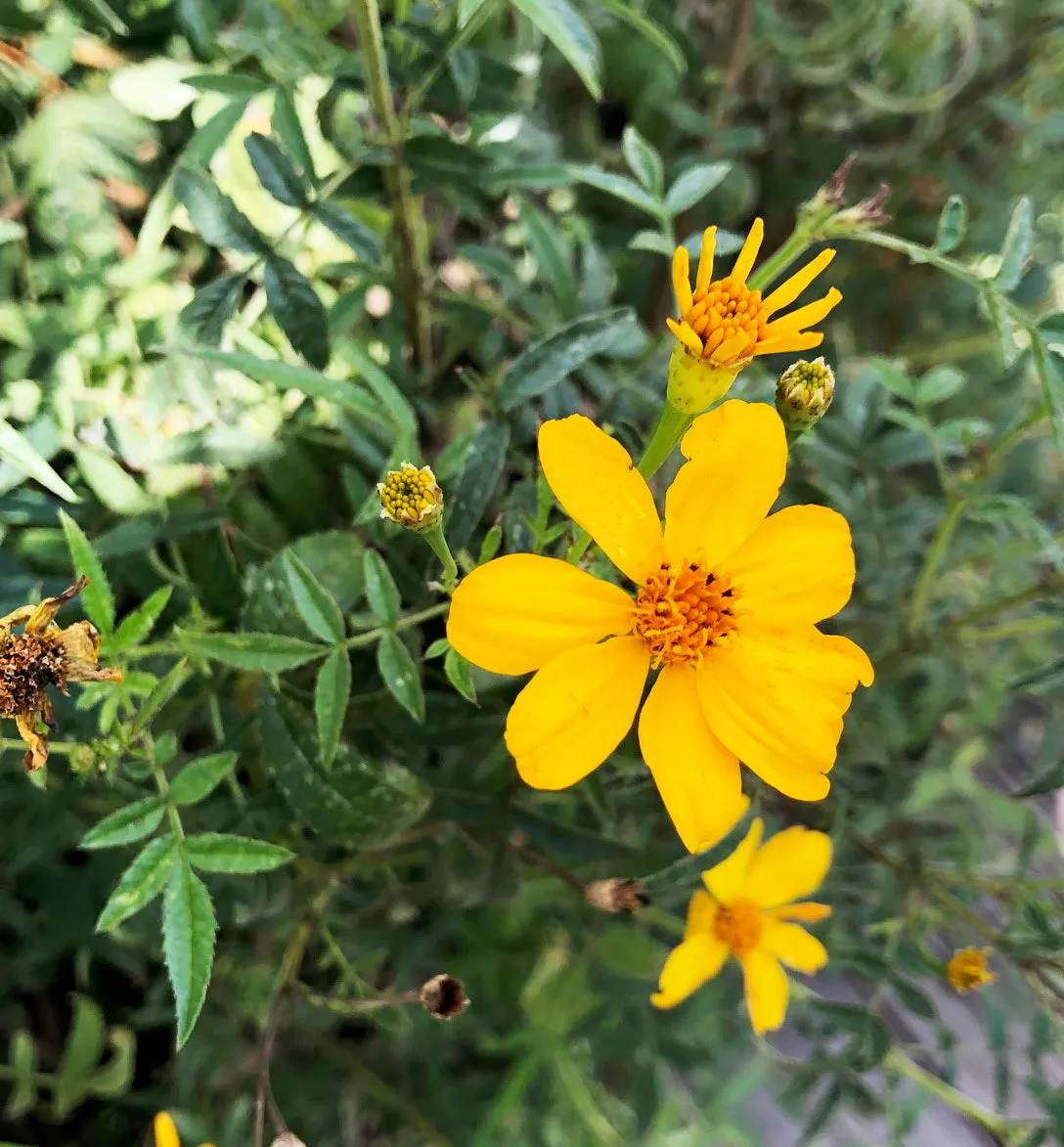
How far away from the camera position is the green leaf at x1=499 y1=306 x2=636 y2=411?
518 mm

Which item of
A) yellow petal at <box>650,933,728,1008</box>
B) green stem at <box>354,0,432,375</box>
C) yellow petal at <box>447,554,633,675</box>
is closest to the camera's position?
yellow petal at <box>447,554,633,675</box>

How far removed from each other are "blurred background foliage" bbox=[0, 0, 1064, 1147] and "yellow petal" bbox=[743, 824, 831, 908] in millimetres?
43

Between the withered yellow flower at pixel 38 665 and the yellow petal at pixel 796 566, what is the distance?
0.30 m

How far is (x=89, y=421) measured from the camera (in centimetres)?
60

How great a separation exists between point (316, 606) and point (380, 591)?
4cm

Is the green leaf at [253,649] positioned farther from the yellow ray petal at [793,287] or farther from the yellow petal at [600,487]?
the yellow ray petal at [793,287]

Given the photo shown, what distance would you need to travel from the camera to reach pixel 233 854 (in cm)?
45

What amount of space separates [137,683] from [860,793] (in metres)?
0.58

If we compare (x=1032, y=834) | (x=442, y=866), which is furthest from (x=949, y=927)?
(x=442, y=866)

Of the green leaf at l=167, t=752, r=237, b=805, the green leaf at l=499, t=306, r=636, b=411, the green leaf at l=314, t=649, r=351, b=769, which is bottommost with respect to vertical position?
the green leaf at l=167, t=752, r=237, b=805

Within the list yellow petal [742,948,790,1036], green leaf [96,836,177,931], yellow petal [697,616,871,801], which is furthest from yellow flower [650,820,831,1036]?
green leaf [96,836,177,931]

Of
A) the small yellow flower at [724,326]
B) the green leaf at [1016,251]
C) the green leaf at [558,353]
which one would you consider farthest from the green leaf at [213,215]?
the green leaf at [1016,251]

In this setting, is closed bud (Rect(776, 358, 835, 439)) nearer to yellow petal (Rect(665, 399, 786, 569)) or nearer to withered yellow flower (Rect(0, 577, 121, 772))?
yellow petal (Rect(665, 399, 786, 569))

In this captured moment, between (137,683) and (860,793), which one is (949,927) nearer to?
(860,793)
